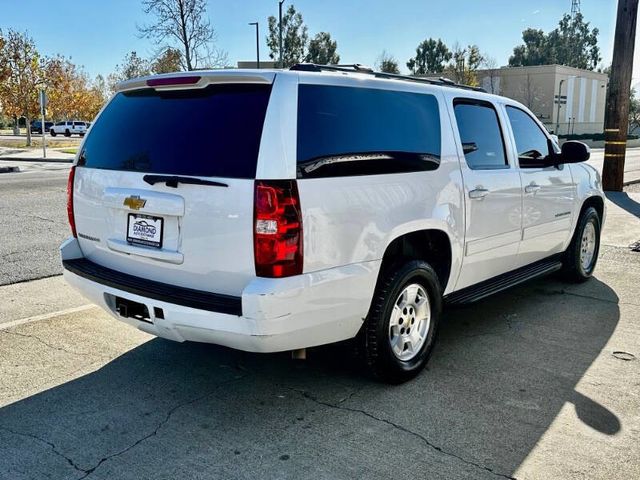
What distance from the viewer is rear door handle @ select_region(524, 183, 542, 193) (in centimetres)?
508

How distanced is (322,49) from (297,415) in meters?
69.2

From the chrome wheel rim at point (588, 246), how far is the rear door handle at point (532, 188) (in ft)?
4.69

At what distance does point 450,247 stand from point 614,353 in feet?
5.05

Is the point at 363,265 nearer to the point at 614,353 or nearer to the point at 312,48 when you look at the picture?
the point at 614,353

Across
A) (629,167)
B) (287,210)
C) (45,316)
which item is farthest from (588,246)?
(629,167)

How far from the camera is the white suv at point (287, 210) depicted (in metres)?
3.18

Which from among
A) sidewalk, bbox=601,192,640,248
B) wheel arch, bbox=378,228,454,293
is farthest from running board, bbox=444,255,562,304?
sidewalk, bbox=601,192,640,248

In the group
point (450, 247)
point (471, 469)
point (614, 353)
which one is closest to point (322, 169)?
point (450, 247)

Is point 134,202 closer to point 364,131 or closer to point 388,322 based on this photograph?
point 364,131

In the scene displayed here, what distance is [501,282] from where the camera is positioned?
16.2 ft

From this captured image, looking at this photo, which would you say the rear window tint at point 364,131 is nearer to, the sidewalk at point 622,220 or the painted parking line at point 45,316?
the painted parking line at point 45,316

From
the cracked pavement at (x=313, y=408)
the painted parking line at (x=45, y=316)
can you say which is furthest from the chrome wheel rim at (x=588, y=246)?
the painted parking line at (x=45, y=316)

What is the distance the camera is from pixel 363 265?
138 inches

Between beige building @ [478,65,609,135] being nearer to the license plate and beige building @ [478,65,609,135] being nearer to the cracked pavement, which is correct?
the cracked pavement
